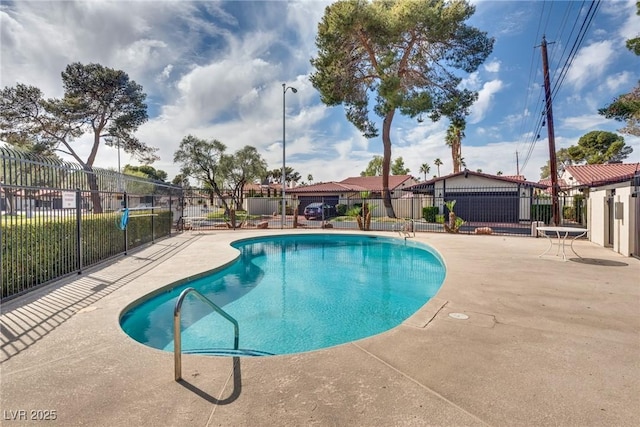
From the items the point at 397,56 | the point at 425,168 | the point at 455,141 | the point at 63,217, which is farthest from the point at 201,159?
the point at 425,168

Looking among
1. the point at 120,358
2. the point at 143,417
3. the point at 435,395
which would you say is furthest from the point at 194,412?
the point at 435,395

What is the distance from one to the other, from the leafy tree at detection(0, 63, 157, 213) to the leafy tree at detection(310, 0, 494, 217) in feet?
45.1

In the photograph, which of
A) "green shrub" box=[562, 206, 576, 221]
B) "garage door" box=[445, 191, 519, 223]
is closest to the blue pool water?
"garage door" box=[445, 191, 519, 223]

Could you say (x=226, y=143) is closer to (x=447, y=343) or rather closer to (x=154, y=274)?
(x=154, y=274)

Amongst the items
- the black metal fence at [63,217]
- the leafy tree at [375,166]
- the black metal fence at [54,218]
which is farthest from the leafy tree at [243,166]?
the leafy tree at [375,166]

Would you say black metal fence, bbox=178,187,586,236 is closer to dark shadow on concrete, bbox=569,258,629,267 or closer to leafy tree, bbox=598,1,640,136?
leafy tree, bbox=598,1,640,136

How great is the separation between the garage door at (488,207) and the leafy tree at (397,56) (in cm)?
526

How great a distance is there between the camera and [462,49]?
20.0 metres

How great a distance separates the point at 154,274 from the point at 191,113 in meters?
12.0

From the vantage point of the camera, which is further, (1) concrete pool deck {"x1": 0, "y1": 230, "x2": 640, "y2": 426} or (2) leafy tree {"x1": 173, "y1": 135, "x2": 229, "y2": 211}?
(2) leafy tree {"x1": 173, "y1": 135, "x2": 229, "y2": 211}

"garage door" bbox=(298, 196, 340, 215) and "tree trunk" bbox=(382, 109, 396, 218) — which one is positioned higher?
"tree trunk" bbox=(382, 109, 396, 218)

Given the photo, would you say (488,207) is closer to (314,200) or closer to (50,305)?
(314,200)

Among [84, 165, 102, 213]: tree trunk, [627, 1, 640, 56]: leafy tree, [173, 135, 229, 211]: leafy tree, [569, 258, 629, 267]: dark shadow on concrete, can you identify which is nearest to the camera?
[569, 258, 629, 267]: dark shadow on concrete

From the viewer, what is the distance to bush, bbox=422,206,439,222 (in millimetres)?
22784
